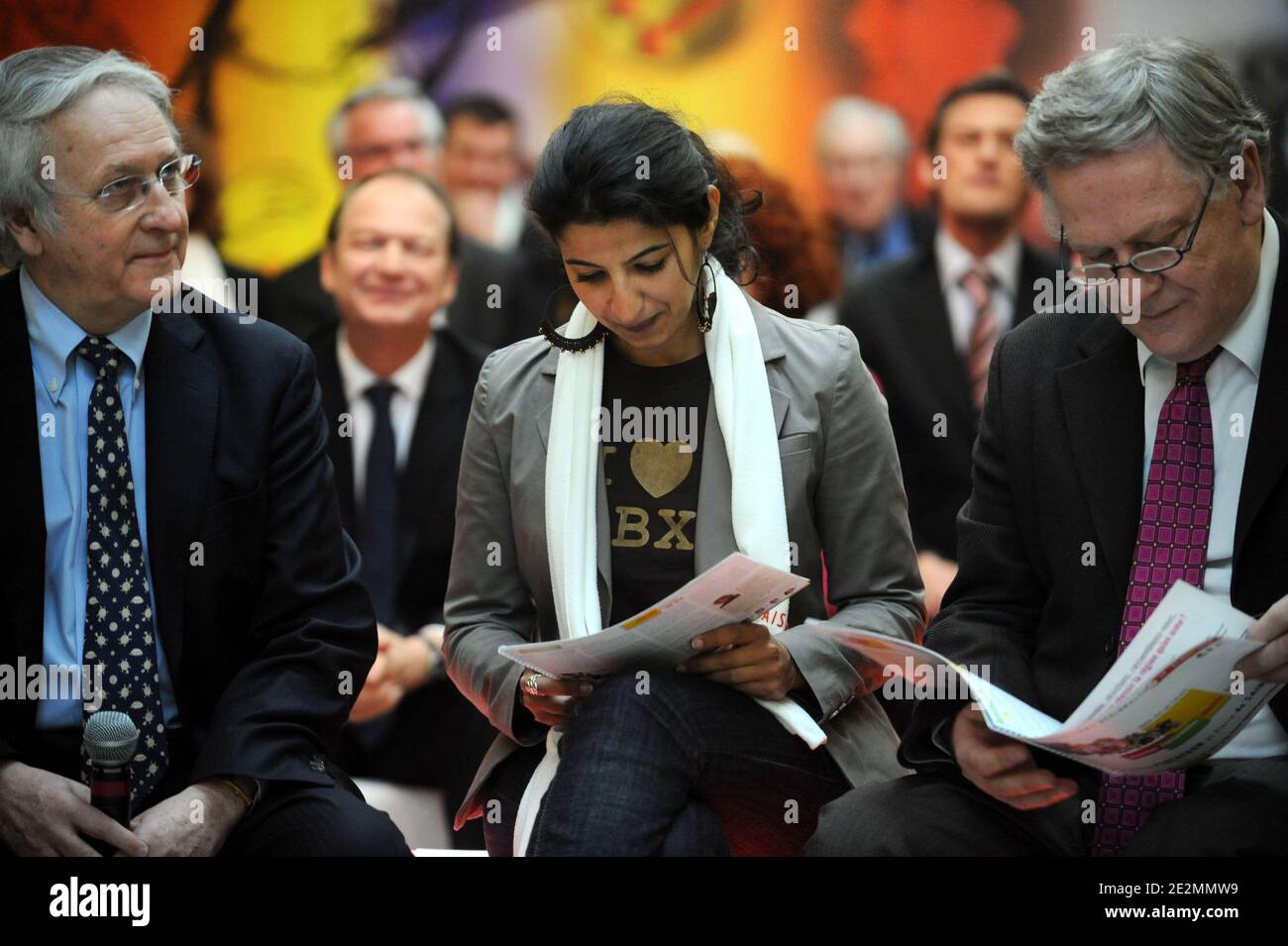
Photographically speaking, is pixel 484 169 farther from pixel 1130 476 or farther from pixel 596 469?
pixel 1130 476

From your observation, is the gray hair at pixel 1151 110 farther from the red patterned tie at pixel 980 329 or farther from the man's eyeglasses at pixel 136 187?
the red patterned tie at pixel 980 329

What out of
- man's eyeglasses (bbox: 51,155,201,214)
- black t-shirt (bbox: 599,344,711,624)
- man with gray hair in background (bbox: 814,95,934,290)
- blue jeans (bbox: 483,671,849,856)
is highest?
man with gray hair in background (bbox: 814,95,934,290)

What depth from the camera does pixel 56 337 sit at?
293 centimetres

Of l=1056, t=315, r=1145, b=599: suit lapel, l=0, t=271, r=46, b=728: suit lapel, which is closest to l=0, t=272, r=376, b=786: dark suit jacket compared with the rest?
l=0, t=271, r=46, b=728: suit lapel

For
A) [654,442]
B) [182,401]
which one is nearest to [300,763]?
[182,401]

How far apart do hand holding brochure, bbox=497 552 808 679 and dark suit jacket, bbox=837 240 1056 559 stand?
1.73 metres

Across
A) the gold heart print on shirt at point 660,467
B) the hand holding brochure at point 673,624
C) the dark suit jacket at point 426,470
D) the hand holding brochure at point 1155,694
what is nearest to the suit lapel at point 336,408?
the dark suit jacket at point 426,470

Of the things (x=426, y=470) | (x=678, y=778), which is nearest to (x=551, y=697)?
(x=678, y=778)

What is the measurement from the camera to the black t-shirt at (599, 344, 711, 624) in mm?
3082

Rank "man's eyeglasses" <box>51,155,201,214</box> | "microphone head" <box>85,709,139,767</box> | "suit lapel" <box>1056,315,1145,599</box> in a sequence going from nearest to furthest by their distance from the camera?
"microphone head" <box>85,709,139,767</box> < "suit lapel" <box>1056,315,1145,599</box> < "man's eyeglasses" <box>51,155,201,214</box>

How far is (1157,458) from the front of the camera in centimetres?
267

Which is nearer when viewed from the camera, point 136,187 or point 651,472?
point 136,187

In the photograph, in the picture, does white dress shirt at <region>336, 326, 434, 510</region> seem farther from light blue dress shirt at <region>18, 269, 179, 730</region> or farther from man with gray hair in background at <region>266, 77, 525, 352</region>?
light blue dress shirt at <region>18, 269, 179, 730</region>

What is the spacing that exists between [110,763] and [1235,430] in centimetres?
191
